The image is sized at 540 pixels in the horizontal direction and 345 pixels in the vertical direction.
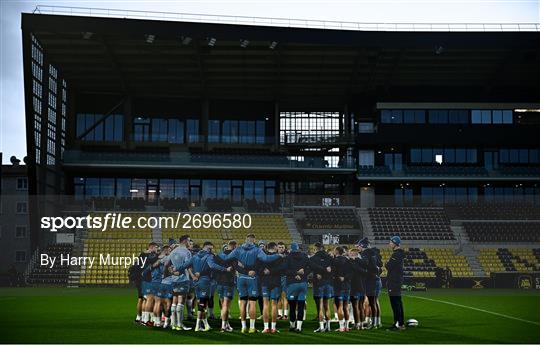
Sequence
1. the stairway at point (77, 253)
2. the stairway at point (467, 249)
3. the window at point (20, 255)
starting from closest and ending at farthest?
1. the stairway at point (77, 253)
2. the stairway at point (467, 249)
3. the window at point (20, 255)

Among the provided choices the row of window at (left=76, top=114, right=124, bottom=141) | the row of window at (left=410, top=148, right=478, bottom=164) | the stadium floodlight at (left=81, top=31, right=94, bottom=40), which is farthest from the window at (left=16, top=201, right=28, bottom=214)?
the row of window at (left=410, top=148, right=478, bottom=164)

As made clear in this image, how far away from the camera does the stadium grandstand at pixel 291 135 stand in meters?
52.7

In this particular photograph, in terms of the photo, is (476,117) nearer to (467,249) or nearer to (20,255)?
(467,249)

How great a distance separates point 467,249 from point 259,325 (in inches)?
1394

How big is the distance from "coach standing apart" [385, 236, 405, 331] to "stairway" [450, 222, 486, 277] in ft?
103

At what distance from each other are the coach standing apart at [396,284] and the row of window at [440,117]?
140ft

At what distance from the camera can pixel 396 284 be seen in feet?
70.5

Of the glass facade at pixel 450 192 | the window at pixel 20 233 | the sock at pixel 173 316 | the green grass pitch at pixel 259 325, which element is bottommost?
the green grass pitch at pixel 259 325

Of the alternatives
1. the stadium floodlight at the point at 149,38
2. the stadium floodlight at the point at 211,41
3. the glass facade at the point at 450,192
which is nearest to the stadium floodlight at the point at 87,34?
the stadium floodlight at the point at 149,38

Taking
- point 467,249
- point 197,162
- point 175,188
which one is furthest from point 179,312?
point 175,188

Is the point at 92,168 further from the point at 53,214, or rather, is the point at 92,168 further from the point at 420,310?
the point at 420,310

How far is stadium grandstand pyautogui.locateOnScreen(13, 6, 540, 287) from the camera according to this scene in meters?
52.7

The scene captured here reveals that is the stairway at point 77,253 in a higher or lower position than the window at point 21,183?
lower

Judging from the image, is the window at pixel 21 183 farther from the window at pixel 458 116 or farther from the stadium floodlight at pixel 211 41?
the window at pixel 458 116
